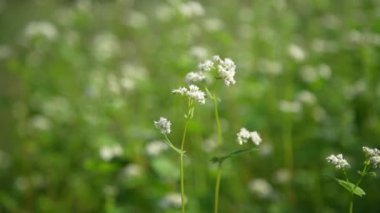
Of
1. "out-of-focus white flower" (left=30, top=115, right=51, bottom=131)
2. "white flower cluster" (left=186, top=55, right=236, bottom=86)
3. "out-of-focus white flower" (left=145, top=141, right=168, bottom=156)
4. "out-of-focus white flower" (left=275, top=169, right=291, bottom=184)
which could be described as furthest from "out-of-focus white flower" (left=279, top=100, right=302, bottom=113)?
"out-of-focus white flower" (left=30, top=115, right=51, bottom=131)

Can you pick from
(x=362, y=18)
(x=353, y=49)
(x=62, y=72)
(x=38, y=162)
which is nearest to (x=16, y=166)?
(x=38, y=162)

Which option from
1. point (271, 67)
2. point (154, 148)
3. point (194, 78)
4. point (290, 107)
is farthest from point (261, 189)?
point (194, 78)

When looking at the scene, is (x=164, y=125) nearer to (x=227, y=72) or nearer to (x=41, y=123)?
(x=227, y=72)

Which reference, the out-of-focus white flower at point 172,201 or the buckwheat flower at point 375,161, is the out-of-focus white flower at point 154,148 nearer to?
the out-of-focus white flower at point 172,201

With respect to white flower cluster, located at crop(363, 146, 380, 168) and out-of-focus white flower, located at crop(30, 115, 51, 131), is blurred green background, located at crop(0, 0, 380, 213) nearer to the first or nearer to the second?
out-of-focus white flower, located at crop(30, 115, 51, 131)

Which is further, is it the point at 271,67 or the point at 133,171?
the point at 271,67

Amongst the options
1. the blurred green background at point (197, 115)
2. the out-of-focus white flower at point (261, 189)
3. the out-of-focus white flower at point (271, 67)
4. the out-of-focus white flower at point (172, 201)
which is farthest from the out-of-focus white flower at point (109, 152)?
the out-of-focus white flower at point (271, 67)

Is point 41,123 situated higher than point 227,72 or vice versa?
point 41,123

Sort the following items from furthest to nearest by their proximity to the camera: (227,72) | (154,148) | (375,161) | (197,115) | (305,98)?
(197,115), (305,98), (154,148), (227,72), (375,161)

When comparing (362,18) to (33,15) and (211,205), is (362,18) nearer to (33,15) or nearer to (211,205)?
(211,205)
